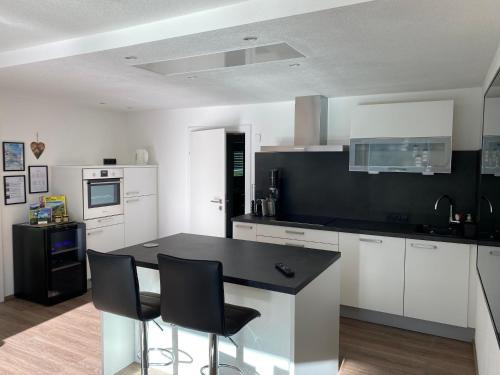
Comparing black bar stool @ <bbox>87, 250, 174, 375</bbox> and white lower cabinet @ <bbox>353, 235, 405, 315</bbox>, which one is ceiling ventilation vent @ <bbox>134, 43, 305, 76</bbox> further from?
white lower cabinet @ <bbox>353, 235, 405, 315</bbox>

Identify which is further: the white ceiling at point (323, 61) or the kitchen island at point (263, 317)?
the kitchen island at point (263, 317)

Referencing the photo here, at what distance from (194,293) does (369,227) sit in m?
2.43

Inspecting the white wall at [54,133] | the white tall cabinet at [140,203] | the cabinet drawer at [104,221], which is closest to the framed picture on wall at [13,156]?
the white wall at [54,133]

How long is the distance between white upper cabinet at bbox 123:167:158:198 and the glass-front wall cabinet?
3015 millimetres

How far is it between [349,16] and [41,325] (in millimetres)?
3883

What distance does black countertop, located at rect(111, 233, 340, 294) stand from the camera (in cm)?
217

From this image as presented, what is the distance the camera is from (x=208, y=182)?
5.30 meters

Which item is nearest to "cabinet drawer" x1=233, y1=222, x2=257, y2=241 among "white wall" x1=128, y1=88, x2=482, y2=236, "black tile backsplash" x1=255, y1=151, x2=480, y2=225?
"black tile backsplash" x1=255, y1=151, x2=480, y2=225

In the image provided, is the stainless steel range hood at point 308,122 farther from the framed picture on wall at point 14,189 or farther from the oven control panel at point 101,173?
the framed picture on wall at point 14,189

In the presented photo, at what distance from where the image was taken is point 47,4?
6.88 feet

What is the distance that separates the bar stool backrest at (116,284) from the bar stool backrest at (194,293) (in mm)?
195

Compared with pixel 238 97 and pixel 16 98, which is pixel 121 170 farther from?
pixel 238 97

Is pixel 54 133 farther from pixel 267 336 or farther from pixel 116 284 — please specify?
pixel 267 336

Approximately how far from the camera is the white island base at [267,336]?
7.54ft
